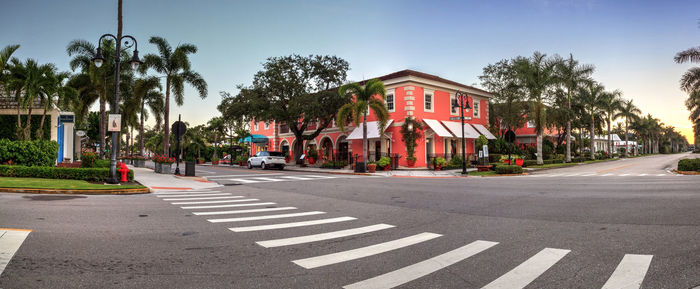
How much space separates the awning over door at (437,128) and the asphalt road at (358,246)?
828 inches

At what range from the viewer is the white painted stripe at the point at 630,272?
3.50 metres

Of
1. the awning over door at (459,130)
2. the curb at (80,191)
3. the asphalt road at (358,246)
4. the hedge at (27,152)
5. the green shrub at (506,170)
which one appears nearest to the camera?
the asphalt road at (358,246)

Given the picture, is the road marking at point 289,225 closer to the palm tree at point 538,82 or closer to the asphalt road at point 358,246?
the asphalt road at point 358,246

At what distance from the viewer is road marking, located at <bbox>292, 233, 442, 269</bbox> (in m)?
4.29

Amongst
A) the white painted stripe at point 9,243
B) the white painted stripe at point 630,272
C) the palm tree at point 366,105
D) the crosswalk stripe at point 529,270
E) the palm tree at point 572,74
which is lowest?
the crosswalk stripe at point 529,270

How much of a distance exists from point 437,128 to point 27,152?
2666 centimetres

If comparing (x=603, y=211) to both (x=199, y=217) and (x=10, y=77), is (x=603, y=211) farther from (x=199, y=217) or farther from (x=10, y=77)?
(x=10, y=77)

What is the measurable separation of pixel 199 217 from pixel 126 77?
92.8ft

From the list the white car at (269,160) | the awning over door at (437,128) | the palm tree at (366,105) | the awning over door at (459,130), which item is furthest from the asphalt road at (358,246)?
the awning over door at (459,130)

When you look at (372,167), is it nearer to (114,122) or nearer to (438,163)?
(438,163)

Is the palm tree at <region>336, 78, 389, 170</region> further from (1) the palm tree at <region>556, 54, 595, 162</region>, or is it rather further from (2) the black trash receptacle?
(1) the palm tree at <region>556, 54, 595, 162</region>

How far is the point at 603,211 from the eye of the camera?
Result: 7.80 meters

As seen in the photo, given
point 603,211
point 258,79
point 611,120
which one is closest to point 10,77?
point 258,79

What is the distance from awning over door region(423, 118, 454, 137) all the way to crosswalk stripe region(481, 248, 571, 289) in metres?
25.5
